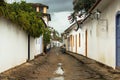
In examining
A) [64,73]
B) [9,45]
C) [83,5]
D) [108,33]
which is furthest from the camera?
[83,5]

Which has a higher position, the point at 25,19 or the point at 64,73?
the point at 25,19

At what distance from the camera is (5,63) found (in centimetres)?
1466

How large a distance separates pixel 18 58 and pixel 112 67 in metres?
5.46

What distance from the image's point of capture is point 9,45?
15.7 metres

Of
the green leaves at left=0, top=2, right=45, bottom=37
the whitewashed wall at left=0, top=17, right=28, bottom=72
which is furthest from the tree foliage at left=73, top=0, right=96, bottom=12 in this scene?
the whitewashed wall at left=0, top=17, right=28, bottom=72

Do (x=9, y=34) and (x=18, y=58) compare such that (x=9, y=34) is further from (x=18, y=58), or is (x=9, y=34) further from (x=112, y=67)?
(x=112, y=67)

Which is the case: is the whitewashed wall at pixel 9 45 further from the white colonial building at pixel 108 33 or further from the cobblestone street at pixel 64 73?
the white colonial building at pixel 108 33

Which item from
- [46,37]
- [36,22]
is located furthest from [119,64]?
[46,37]

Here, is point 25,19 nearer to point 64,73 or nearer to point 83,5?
point 64,73

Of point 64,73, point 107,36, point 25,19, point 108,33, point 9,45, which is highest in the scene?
point 25,19

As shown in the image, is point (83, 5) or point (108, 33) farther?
point (83, 5)

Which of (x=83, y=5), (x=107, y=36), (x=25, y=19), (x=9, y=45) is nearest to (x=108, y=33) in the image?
(x=107, y=36)

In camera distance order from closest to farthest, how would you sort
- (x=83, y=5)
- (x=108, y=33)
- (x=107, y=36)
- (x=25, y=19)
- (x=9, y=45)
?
(x=9, y=45), (x=108, y=33), (x=107, y=36), (x=25, y=19), (x=83, y=5)

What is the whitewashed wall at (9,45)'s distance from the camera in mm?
14008
